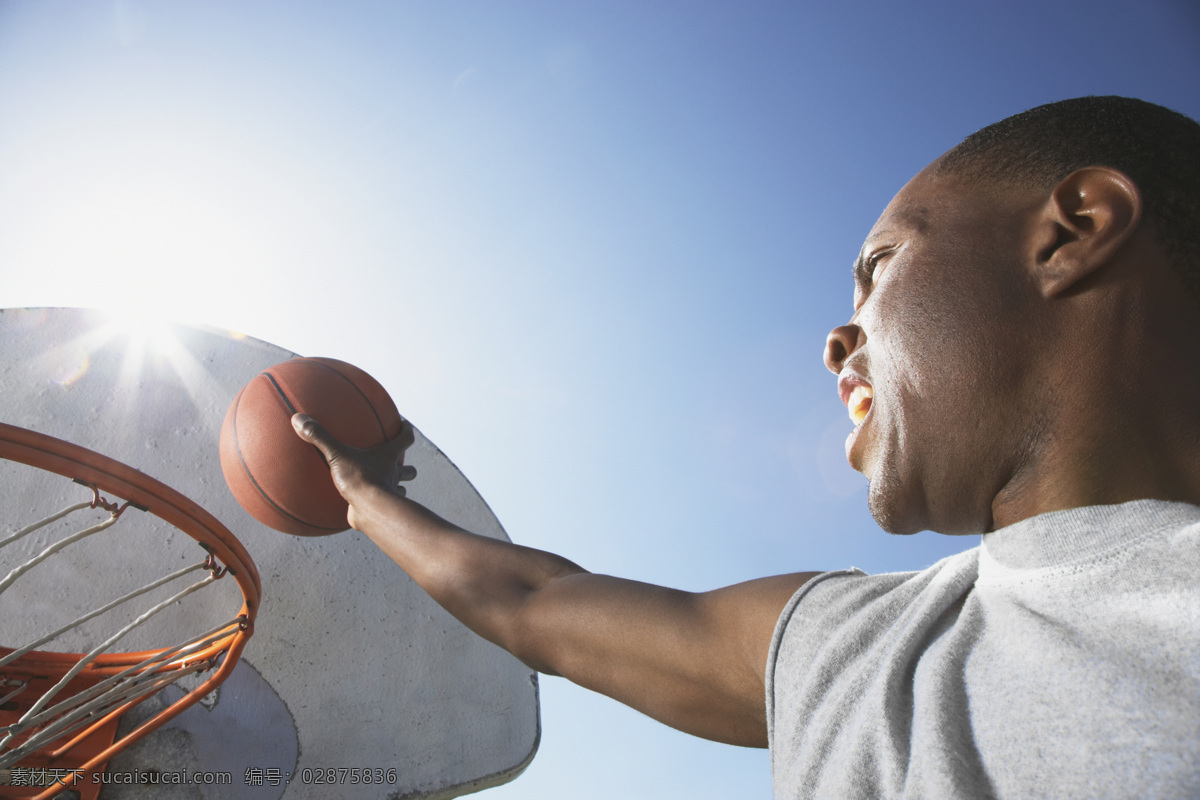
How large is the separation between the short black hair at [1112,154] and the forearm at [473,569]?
4.51 feet

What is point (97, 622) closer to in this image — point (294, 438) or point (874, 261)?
point (294, 438)

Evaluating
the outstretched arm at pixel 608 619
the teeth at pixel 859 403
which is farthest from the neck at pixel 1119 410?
the outstretched arm at pixel 608 619

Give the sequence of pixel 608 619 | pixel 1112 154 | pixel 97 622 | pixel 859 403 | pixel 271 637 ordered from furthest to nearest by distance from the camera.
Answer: pixel 271 637, pixel 97 622, pixel 608 619, pixel 859 403, pixel 1112 154

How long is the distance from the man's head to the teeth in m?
0.02

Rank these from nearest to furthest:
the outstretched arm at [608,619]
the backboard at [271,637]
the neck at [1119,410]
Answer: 1. the neck at [1119,410]
2. the outstretched arm at [608,619]
3. the backboard at [271,637]

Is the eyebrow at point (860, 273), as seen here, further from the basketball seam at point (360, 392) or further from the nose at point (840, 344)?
the basketball seam at point (360, 392)

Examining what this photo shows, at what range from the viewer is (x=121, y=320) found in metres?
3.30

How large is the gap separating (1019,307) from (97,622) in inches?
134

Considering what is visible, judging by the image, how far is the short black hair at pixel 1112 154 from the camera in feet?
3.75

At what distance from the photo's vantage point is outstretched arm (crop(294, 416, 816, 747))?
1.50m

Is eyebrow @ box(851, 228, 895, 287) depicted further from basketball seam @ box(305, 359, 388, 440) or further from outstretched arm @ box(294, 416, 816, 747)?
basketball seam @ box(305, 359, 388, 440)

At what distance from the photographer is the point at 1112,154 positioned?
47.4 inches

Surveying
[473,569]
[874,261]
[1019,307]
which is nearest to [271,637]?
[473,569]

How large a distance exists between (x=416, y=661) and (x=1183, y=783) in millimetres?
3238
